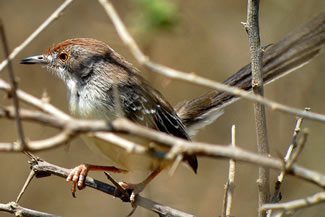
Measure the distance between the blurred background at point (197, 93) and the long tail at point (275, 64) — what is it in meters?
1.40

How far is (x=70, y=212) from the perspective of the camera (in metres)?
7.58

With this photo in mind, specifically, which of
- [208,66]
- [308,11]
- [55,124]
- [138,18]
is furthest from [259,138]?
[208,66]

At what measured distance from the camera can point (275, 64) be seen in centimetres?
424

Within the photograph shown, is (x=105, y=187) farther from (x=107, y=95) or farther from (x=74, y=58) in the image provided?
(x=74, y=58)

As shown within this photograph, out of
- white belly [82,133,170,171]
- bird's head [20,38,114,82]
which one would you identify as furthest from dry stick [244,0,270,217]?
bird's head [20,38,114,82]

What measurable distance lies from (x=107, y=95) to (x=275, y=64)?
1604 mm

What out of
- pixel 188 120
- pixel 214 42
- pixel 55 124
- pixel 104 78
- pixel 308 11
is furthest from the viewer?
pixel 214 42

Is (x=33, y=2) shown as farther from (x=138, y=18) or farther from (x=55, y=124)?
(x=55, y=124)

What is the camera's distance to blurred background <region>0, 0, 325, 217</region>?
22.1ft

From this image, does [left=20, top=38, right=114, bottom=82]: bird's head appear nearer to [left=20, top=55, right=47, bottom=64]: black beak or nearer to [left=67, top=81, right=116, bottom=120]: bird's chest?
[left=20, top=55, right=47, bottom=64]: black beak

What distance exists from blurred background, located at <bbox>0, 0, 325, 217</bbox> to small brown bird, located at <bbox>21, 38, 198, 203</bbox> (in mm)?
1561

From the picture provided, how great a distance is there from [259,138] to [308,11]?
4.47 metres

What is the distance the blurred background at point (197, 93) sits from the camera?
673 centimetres

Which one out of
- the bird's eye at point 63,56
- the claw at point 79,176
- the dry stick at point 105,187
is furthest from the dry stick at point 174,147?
the bird's eye at point 63,56
